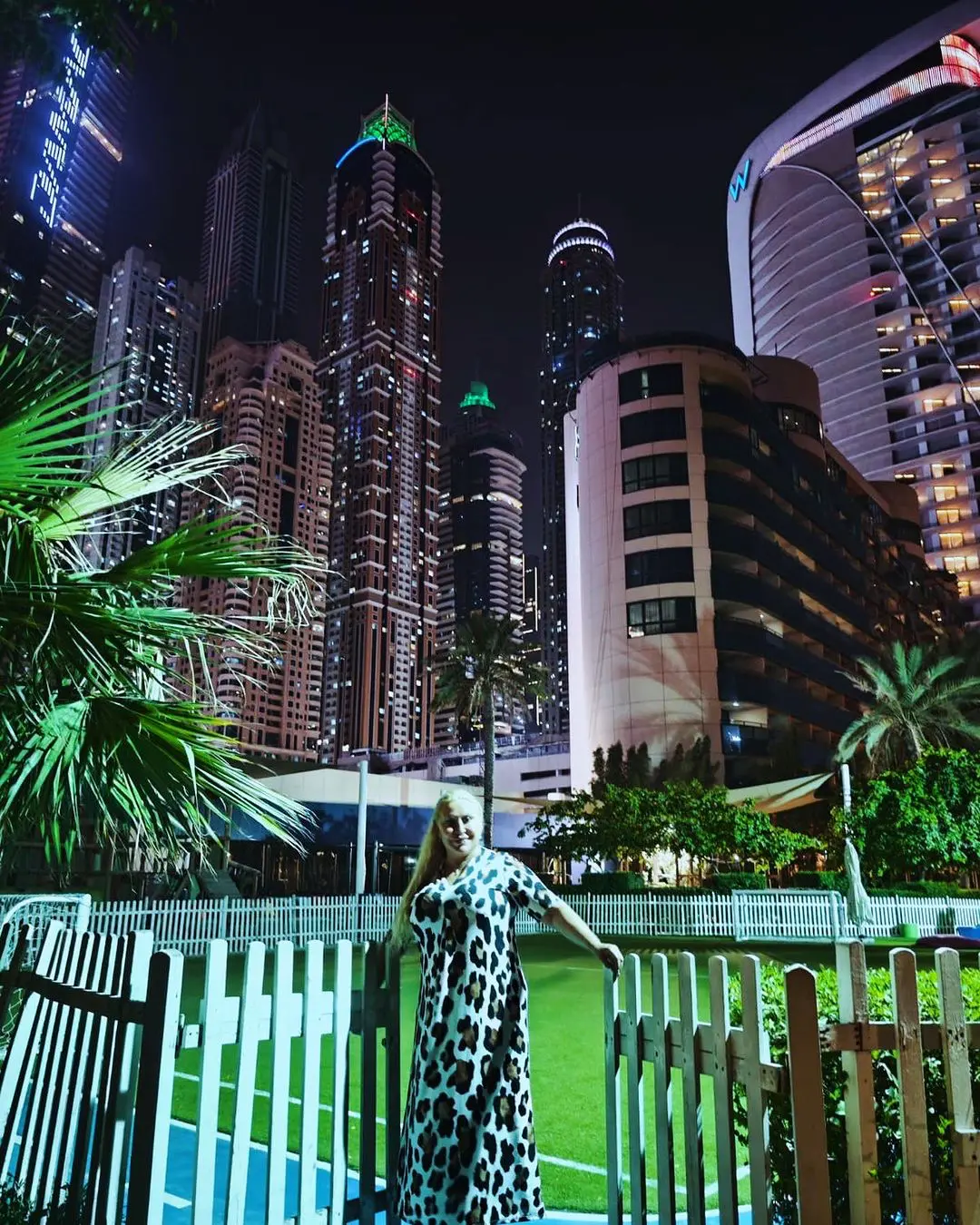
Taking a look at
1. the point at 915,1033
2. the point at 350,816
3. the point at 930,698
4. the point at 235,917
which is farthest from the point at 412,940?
the point at 930,698

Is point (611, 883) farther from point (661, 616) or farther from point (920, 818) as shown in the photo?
point (661, 616)

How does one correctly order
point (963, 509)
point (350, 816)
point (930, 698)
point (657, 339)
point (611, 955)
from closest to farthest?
point (611, 955), point (350, 816), point (930, 698), point (657, 339), point (963, 509)

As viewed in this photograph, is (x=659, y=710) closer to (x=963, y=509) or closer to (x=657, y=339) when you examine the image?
(x=657, y=339)

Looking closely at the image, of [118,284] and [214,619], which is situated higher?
[118,284]

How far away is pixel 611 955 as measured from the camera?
3.54 metres

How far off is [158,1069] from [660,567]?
51425mm

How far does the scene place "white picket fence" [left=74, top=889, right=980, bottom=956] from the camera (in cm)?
1919

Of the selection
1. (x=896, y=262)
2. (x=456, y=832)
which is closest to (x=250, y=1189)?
(x=456, y=832)

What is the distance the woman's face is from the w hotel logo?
156 m

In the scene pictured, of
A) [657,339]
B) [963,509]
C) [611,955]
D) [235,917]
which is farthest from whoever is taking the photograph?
[963,509]

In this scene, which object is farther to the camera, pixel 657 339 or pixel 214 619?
pixel 657 339

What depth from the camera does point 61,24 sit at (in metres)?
5.45

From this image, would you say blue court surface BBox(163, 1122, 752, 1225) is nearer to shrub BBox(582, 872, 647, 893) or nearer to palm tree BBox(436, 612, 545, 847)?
shrub BBox(582, 872, 647, 893)

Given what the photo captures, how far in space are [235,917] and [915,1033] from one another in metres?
17.2
